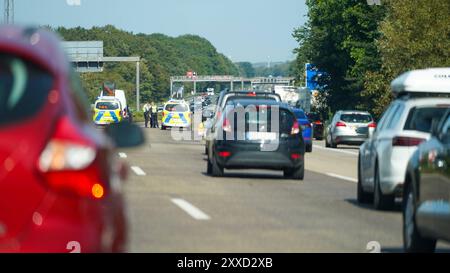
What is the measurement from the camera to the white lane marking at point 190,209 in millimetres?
13852

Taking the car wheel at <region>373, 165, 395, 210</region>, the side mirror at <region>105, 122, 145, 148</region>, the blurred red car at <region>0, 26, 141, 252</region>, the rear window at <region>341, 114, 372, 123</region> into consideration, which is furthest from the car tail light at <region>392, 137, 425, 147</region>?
the rear window at <region>341, 114, 372, 123</region>

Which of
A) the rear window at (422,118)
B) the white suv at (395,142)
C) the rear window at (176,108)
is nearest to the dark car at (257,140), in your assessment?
the white suv at (395,142)

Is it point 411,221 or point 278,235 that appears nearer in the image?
point 411,221

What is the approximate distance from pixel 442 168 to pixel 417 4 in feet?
141

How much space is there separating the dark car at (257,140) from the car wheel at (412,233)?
11.2 m

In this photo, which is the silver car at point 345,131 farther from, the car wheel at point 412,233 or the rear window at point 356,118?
the car wheel at point 412,233

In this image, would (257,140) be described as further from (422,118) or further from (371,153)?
(422,118)

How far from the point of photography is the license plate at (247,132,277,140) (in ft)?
72.5

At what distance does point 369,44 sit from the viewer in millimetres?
72188

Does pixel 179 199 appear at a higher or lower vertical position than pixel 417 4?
lower

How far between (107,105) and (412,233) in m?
56.8

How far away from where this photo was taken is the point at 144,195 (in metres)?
17.2
